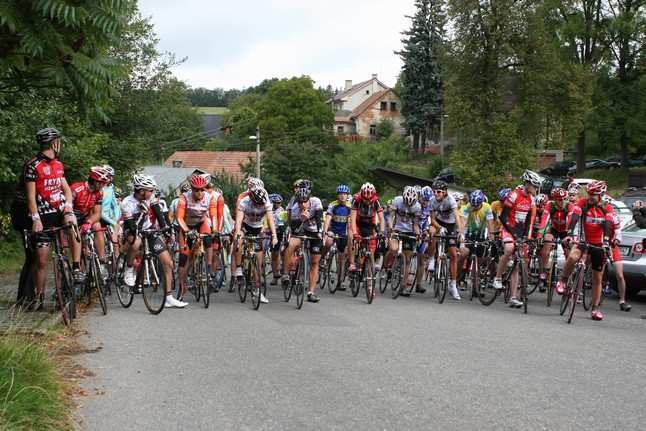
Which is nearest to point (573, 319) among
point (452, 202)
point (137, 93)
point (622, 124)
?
point (452, 202)

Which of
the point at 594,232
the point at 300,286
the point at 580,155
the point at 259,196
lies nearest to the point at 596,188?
the point at 594,232

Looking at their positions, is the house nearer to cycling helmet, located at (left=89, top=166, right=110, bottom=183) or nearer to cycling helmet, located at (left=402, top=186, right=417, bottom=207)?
cycling helmet, located at (left=402, top=186, right=417, bottom=207)

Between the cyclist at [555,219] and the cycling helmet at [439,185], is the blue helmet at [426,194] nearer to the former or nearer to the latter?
the cycling helmet at [439,185]

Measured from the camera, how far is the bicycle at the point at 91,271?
1025 centimetres

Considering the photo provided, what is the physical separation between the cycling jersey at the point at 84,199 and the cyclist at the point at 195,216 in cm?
125

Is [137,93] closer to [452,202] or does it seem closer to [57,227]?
[452,202]

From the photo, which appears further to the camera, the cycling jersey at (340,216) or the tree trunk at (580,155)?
the tree trunk at (580,155)

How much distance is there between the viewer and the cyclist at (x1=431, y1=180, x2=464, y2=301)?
13750 mm

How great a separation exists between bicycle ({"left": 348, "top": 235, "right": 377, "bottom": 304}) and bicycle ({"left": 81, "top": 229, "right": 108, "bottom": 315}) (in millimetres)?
4202

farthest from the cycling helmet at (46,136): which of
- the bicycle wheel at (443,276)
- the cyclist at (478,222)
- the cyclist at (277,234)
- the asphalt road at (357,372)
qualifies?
the cyclist at (478,222)

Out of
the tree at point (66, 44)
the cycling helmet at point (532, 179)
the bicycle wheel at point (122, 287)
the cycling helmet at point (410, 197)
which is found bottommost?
the bicycle wheel at point (122, 287)

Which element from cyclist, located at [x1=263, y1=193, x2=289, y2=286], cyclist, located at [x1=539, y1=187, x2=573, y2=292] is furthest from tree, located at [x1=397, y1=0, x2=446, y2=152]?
cyclist, located at [x1=539, y1=187, x2=573, y2=292]

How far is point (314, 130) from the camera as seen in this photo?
8262 cm

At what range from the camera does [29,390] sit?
5.29m
